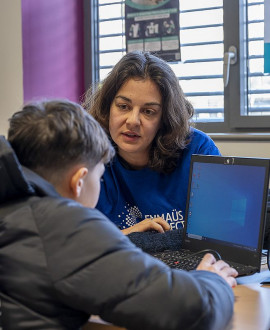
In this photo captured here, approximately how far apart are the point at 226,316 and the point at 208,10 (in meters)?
2.15

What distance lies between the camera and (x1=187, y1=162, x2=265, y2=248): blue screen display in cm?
134

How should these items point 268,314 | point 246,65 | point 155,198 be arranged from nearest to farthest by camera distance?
point 268,314 → point 155,198 → point 246,65

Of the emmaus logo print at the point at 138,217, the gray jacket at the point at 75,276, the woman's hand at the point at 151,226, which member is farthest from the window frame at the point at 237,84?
the gray jacket at the point at 75,276

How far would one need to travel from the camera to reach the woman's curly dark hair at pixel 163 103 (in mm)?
1818

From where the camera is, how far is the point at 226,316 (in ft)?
3.20

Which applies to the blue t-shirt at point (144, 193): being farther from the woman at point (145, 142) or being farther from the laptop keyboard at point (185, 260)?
the laptop keyboard at point (185, 260)

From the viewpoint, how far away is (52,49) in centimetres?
301

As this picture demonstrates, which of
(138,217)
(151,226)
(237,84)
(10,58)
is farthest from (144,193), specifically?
(10,58)

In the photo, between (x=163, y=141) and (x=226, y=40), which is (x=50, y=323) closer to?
(x=163, y=141)

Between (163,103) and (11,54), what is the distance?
1329mm

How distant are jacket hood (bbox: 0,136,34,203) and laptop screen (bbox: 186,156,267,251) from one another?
585mm

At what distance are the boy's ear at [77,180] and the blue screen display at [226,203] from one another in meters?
0.46

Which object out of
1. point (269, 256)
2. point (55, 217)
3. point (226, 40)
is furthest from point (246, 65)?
point (55, 217)

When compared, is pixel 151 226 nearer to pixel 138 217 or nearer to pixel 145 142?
pixel 138 217
